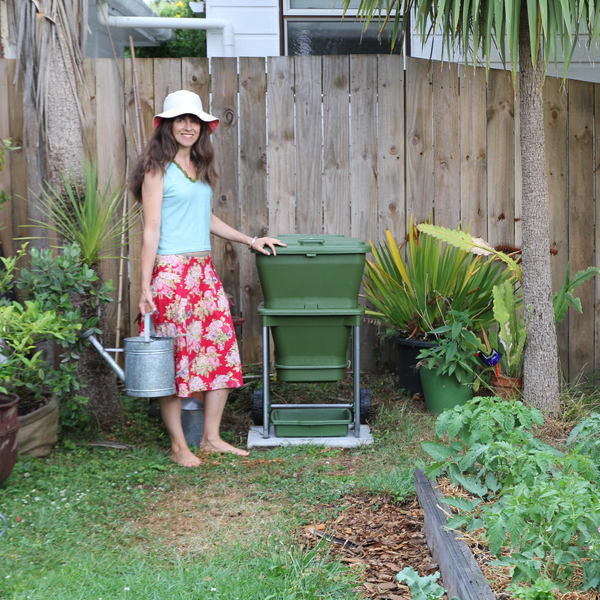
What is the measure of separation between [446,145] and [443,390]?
5.01 feet

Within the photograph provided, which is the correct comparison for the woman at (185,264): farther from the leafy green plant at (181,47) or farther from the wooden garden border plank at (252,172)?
the leafy green plant at (181,47)

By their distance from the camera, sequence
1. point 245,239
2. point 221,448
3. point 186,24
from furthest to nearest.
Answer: point 186,24, point 245,239, point 221,448

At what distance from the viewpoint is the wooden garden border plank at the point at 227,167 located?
4059mm

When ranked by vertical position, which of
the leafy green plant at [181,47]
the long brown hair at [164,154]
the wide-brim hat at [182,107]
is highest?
the leafy green plant at [181,47]

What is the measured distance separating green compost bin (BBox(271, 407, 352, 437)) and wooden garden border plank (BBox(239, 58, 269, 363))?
714mm

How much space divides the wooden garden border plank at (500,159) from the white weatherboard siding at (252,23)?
7.18ft

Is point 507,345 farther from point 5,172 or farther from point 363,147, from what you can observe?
point 5,172

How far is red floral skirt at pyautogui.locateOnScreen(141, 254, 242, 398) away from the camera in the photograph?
10.6 feet

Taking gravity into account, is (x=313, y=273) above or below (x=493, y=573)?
above

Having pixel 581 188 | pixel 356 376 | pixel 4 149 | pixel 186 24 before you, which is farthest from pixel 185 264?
pixel 186 24

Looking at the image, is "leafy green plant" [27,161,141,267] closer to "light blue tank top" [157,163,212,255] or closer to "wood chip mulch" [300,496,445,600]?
"light blue tank top" [157,163,212,255]

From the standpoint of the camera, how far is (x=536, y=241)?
3486mm

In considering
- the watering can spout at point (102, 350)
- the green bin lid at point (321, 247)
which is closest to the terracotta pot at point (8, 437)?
the watering can spout at point (102, 350)

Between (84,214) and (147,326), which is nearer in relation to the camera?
(147,326)
